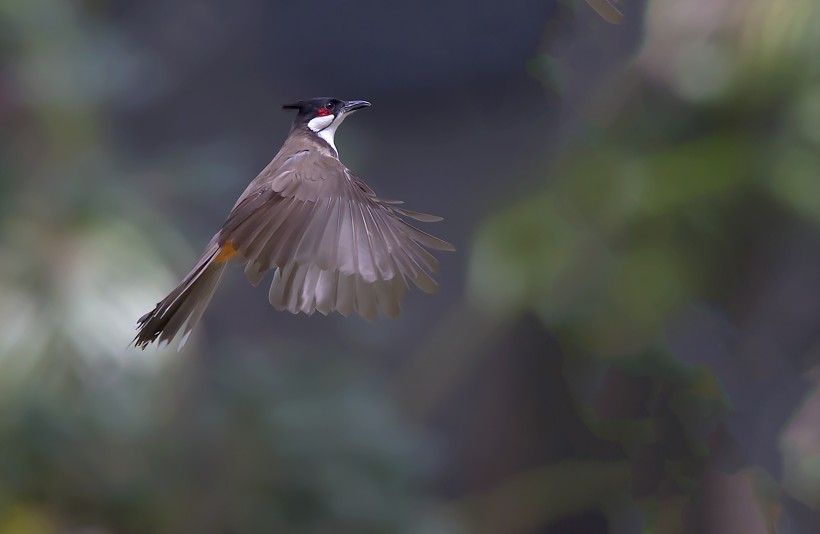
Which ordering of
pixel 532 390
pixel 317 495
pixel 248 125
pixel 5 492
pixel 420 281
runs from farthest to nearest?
1. pixel 248 125
2. pixel 532 390
3. pixel 317 495
4. pixel 5 492
5. pixel 420 281

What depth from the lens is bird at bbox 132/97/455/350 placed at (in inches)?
45.5

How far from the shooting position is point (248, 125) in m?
4.11

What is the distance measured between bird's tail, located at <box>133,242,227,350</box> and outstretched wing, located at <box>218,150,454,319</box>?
0.26 ft

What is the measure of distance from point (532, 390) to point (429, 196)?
78 centimetres

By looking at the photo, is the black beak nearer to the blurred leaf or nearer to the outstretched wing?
the outstretched wing

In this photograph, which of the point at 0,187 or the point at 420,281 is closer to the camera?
the point at 420,281

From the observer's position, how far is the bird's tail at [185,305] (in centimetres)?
125

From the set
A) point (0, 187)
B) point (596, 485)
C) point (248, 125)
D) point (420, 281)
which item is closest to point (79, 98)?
point (0, 187)

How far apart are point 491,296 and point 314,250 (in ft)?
7.09

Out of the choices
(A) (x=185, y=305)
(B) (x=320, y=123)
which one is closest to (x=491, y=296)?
(B) (x=320, y=123)

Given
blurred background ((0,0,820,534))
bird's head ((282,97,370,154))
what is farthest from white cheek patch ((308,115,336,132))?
blurred background ((0,0,820,534))

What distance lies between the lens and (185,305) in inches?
52.0

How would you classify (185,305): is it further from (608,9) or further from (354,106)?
(608,9)

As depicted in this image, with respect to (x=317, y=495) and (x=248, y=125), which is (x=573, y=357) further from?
(x=248, y=125)
